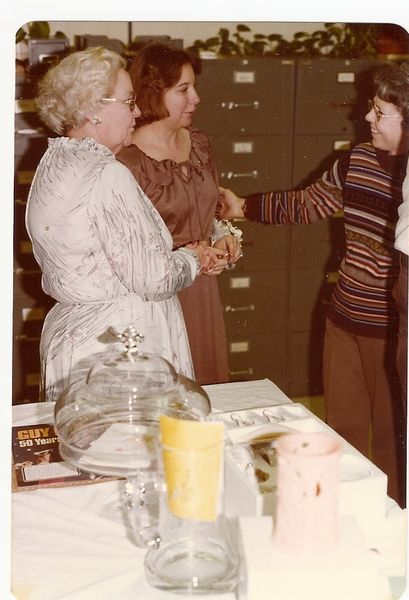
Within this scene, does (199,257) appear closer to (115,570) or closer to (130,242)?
(130,242)

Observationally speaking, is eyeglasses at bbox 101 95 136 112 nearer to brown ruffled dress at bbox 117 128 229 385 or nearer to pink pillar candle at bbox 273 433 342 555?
brown ruffled dress at bbox 117 128 229 385

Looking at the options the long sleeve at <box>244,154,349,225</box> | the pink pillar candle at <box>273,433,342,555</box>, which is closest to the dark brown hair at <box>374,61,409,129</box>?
the long sleeve at <box>244,154,349,225</box>

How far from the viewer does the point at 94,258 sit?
67.8 inches

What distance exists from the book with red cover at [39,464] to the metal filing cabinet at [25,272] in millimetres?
150

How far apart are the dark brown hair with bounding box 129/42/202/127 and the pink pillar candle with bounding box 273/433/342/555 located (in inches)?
38.9

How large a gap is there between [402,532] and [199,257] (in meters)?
0.86

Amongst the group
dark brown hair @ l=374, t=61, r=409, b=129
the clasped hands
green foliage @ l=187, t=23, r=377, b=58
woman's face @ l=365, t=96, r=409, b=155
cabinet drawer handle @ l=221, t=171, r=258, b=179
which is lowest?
the clasped hands

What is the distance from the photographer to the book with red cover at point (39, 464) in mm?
1410

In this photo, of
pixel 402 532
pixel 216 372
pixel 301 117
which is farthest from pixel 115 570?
pixel 301 117

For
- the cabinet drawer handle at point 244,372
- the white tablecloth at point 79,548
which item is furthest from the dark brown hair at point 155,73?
the white tablecloth at point 79,548

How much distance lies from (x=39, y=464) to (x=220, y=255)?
0.73 meters

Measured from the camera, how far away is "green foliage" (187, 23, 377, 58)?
1686mm

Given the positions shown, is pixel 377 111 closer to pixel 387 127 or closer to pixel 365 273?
pixel 387 127

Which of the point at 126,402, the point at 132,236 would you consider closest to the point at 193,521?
the point at 126,402
